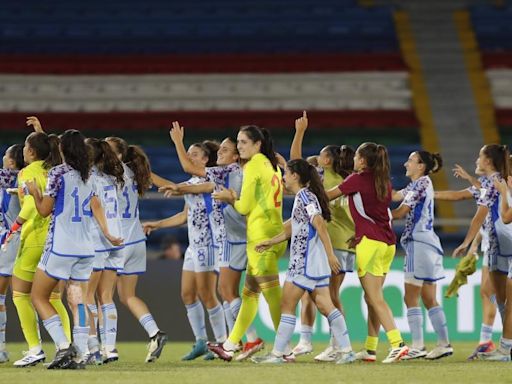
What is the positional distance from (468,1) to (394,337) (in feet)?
52.4

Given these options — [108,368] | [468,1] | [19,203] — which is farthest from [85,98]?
[108,368]

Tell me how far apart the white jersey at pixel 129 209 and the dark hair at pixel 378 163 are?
6.55 feet

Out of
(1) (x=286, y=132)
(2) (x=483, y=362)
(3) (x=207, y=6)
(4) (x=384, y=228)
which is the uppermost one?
(3) (x=207, y=6)

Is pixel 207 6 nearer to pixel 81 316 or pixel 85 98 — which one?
pixel 85 98

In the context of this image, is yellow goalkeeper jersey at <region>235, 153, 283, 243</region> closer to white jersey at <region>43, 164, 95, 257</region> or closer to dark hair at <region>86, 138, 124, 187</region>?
dark hair at <region>86, 138, 124, 187</region>

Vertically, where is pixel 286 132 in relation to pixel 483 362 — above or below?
above

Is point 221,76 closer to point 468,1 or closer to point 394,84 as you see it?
point 394,84

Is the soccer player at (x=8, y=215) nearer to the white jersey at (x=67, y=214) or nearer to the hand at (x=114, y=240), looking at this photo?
the hand at (x=114, y=240)

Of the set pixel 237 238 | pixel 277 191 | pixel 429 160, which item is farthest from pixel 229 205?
pixel 429 160

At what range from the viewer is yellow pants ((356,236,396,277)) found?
394 inches

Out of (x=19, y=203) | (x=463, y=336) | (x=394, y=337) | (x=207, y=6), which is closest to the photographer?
(x=394, y=337)

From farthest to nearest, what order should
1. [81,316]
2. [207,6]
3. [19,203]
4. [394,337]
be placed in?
1. [207,6]
2. [19,203]
3. [394,337]
4. [81,316]

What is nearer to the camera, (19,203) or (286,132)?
(19,203)

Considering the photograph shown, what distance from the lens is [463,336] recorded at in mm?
14172
